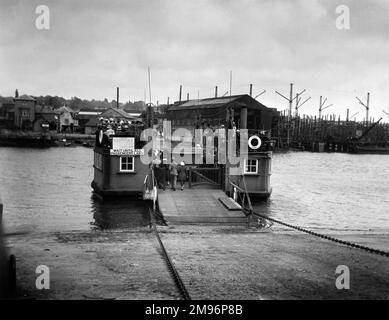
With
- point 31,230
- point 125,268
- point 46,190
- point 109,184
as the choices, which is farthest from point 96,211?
point 125,268

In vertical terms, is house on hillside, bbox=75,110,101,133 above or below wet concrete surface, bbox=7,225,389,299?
above

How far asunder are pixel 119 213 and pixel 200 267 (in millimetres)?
17541

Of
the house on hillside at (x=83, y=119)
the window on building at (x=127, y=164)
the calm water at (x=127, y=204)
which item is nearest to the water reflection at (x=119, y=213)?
the calm water at (x=127, y=204)

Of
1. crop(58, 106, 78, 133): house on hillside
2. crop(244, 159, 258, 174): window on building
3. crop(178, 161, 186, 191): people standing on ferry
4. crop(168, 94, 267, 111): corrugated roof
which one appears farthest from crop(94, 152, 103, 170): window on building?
crop(58, 106, 78, 133): house on hillside

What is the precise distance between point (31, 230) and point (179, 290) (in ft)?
52.1

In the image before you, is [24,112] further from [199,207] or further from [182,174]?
[199,207]

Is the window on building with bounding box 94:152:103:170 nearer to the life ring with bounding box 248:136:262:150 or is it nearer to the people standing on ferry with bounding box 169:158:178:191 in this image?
the people standing on ferry with bounding box 169:158:178:191

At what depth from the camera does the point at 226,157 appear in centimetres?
3064

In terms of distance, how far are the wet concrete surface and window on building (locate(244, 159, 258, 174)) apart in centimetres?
1475

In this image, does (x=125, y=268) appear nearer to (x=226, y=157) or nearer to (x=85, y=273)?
(x=85, y=273)

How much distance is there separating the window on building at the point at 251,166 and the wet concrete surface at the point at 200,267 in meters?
14.8

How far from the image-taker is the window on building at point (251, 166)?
104 feet

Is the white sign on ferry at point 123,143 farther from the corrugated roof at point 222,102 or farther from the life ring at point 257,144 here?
the corrugated roof at point 222,102

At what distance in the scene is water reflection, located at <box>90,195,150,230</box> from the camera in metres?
25.7
